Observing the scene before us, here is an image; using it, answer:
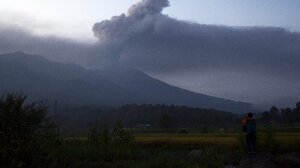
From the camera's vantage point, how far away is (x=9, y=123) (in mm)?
13484

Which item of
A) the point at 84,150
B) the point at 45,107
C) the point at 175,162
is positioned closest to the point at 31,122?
the point at 45,107

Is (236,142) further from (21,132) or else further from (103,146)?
(21,132)

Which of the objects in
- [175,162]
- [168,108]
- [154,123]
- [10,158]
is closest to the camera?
[10,158]

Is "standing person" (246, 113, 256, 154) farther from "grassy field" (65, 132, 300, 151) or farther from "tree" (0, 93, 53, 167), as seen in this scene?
"tree" (0, 93, 53, 167)

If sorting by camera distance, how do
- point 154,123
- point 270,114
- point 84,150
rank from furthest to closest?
point 154,123
point 270,114
point 84,150

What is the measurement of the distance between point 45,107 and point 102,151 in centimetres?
1856

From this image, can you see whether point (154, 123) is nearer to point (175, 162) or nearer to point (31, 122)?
point (175, 162)

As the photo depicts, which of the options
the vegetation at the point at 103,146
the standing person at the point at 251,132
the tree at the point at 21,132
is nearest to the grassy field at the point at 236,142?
the vegetation at the point at 103,146

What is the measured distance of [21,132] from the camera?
13.6 meters

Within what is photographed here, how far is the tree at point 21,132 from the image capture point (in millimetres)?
13164

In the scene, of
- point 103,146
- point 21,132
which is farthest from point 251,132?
point 21,132

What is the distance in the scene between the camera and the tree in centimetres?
1316

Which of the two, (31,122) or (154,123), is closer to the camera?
(31,122)

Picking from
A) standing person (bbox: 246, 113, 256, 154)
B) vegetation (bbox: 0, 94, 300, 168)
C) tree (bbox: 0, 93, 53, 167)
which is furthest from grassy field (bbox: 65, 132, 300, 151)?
tree (bbox: 0, 93, 53, 167)
